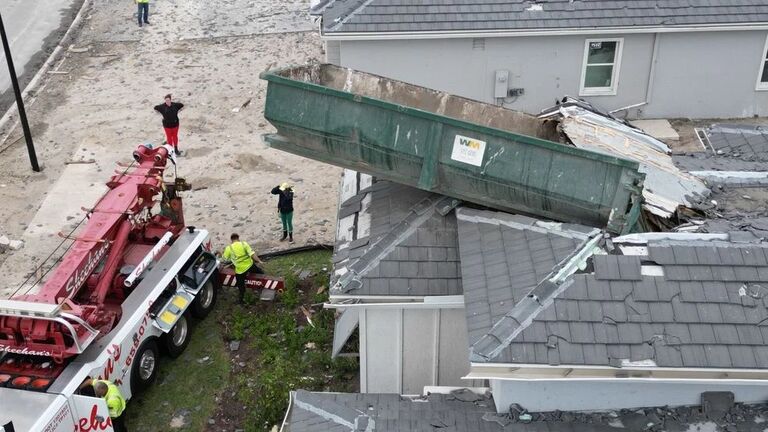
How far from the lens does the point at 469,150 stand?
8.71 m

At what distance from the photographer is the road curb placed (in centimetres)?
1806

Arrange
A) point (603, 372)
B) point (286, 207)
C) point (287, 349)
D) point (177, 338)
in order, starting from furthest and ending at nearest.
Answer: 1. point (286, 207)
2. point (287, 349)
3. point (177, 338)
4. point (603, 372)

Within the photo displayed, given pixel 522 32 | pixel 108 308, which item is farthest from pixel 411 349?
pixel 522 32

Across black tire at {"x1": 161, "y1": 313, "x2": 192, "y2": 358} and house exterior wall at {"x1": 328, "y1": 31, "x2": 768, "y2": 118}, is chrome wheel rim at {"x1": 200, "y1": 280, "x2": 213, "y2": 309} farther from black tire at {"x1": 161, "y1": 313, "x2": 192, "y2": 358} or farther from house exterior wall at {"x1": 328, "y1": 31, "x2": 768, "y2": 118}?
house exterior wall at {"x1": 328, "y1": 31, "x2": 768, "y2": 118}

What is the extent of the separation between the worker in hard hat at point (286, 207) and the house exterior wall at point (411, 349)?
14.0 feet

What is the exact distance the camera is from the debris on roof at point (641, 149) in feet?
28.9

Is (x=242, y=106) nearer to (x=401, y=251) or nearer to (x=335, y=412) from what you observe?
(x=401, y=251)

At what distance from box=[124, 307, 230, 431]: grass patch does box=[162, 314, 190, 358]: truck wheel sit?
142 mm

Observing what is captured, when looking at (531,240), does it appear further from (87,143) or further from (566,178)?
(87,143)

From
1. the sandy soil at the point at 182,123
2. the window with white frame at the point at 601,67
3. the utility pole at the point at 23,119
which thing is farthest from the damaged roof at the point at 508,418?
the utility pole at the point at 23,119

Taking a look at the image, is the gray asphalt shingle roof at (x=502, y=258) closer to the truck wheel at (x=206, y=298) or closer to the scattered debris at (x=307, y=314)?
the scattered debris at (x=307, y=314)

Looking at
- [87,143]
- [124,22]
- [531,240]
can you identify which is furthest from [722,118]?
[124,22]

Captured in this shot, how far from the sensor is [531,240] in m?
7.94

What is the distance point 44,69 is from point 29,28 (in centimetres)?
359
